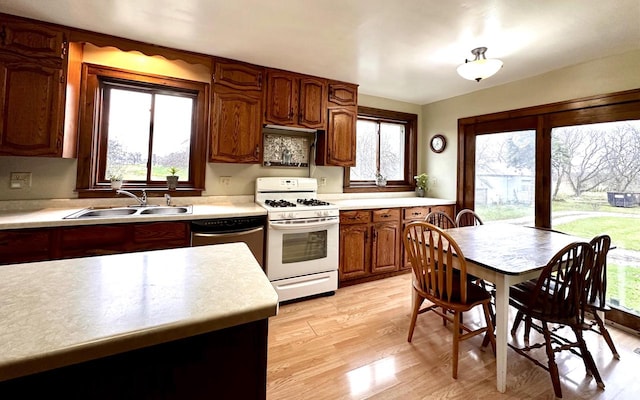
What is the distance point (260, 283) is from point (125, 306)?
1.15 ft

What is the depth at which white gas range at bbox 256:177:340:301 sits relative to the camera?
8.56 ft

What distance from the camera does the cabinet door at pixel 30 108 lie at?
6.64ft

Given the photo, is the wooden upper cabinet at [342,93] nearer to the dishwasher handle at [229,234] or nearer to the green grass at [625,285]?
the dishwasher handle at [229,234]

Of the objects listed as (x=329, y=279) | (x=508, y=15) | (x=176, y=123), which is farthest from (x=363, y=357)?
(x=176, y=123)

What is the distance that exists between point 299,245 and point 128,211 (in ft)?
5.07

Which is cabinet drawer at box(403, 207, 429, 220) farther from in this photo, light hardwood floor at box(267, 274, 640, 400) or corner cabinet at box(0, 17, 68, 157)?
corner cabinet at box(0, 17, 68, 157)

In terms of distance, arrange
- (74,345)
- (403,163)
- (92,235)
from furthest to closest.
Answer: (403,163)
(92,235)
(74,345)

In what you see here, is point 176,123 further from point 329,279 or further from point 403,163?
point 403,163

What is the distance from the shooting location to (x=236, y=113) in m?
2.80

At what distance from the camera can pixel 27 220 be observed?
1845 mm

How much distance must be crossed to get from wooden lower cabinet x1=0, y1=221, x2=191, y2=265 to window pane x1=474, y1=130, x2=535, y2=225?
3.50 metres

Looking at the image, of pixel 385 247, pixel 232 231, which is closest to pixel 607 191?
pixel 385 247

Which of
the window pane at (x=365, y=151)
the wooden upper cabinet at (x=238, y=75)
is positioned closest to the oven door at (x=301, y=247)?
the window pane at (x=365, y=151)

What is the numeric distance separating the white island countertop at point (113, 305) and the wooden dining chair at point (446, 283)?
1.31 meters
